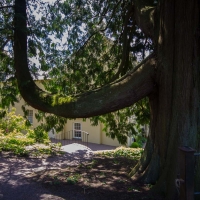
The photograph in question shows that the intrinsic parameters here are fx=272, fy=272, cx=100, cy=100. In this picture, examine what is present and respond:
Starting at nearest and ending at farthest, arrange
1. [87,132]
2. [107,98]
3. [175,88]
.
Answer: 1. [175,88]
2. [107,98]
3. [87,132]

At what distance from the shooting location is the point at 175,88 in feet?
18.5

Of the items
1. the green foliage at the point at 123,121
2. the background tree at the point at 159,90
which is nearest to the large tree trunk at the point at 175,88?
the background tree at the point at 159,90

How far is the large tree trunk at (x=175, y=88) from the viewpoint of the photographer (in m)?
5.43

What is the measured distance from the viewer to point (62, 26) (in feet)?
34.6

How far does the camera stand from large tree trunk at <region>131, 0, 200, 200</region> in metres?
5.43

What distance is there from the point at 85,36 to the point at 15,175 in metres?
6.09

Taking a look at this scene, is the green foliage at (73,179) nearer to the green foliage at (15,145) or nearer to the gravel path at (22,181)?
the gravel path at (22,181)

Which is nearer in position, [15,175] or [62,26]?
[15,175]

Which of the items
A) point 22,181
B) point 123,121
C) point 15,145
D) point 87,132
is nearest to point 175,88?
point 22,181

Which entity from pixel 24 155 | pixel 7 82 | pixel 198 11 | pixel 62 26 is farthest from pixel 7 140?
pixel 198 11

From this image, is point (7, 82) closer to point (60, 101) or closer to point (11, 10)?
point (11, 10)

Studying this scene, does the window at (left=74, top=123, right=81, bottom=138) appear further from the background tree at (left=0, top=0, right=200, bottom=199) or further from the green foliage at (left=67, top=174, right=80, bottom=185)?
the green foliage at (left=67, top=174, right=80, bottom=185)

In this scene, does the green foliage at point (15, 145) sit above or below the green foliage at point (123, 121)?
below

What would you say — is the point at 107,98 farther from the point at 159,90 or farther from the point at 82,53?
the point at 82,53
